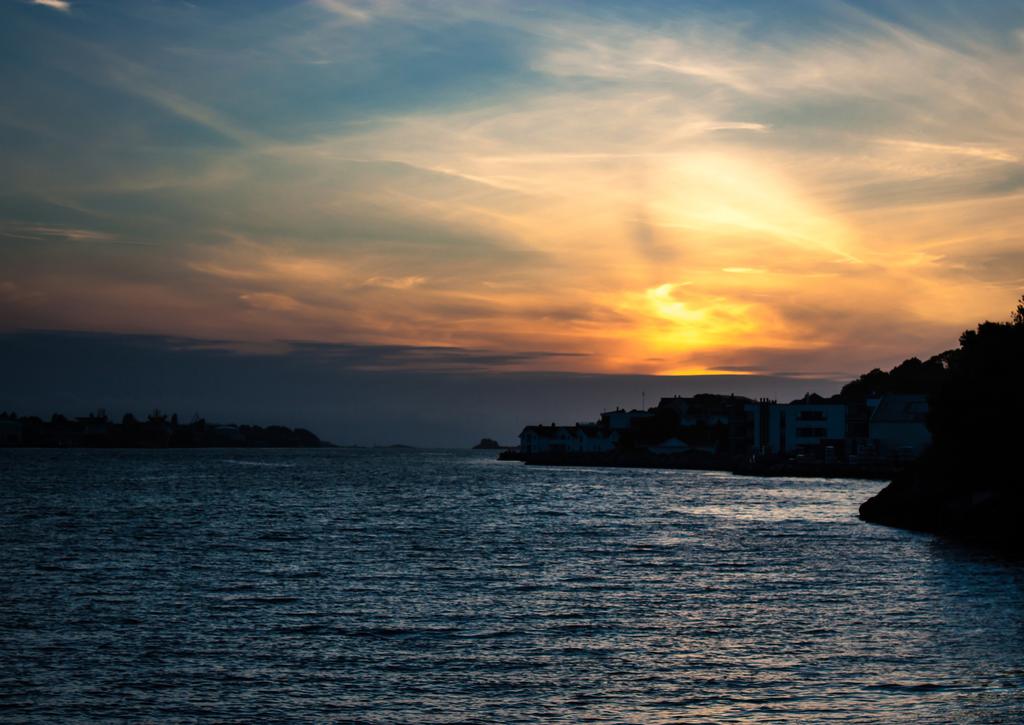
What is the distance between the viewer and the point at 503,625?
29.1m

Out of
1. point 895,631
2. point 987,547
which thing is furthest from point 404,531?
point 895,631

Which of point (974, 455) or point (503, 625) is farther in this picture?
point (974, 455)

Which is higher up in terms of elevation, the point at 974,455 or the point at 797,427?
the point at 797,427

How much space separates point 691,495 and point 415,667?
84422mm

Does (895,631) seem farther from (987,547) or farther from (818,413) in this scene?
(818,413)

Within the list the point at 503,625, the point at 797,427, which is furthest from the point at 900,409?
the point at 503,625

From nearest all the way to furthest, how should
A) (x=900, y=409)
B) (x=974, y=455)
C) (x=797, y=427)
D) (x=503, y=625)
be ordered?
1. (x=503, y=625)
2. (x=974, y=455)
3. (x=900, y=409)
4. (x=797, y=427)

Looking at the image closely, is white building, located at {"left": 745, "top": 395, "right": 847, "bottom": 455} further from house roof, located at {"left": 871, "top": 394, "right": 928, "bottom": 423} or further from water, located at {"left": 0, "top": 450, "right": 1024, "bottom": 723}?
water, located at {"left": 0, "top": 450, "right": 1024, "bottom": 723}

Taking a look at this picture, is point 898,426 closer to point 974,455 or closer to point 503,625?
point 974,455

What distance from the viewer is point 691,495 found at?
105312mm

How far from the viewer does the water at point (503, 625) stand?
813 inches

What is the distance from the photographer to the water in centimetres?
2066

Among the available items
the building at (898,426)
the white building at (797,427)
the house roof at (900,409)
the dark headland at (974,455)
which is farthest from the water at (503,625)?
the white building at (797,427)

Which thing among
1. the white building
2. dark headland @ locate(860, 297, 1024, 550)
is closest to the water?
dark headland @ locate(860, 297, 1024, 550)
